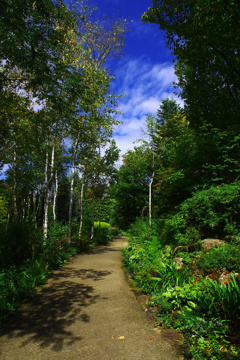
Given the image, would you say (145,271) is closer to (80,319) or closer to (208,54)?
(80,319)

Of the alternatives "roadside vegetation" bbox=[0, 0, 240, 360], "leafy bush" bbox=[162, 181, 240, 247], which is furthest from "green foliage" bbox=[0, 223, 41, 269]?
"leafy bush" bbox=[162, 181, 240, 247]

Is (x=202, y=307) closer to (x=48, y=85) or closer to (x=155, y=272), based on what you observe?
(x=155, y=272)

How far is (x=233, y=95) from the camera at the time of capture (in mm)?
9680

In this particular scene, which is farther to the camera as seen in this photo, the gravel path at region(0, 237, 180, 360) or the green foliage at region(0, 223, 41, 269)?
the green foliage at region(0, 223, 41, 269)

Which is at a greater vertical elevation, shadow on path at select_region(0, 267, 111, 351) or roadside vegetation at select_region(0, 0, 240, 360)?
roadside vegetation at select_region(0, 0, 240, 360)

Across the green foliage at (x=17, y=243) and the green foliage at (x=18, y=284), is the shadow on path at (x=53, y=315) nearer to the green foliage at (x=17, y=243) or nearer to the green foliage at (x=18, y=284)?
the green foliage at (x=18, y=284)

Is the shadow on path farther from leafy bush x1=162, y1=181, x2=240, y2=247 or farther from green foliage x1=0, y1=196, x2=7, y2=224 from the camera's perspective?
green foliage x1=0, y1=196, x2=7, y2=224

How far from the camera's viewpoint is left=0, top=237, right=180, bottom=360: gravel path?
2631mm

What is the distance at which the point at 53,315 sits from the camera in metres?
3.65

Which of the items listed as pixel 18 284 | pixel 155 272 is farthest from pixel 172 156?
pixel 18 284

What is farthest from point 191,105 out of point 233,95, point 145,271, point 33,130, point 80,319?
point 80,319

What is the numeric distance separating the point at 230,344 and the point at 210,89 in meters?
9.96

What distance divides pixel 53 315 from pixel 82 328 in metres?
0.74

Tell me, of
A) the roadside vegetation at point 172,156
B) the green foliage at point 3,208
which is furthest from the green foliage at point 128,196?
the green foliage at point 3,208
